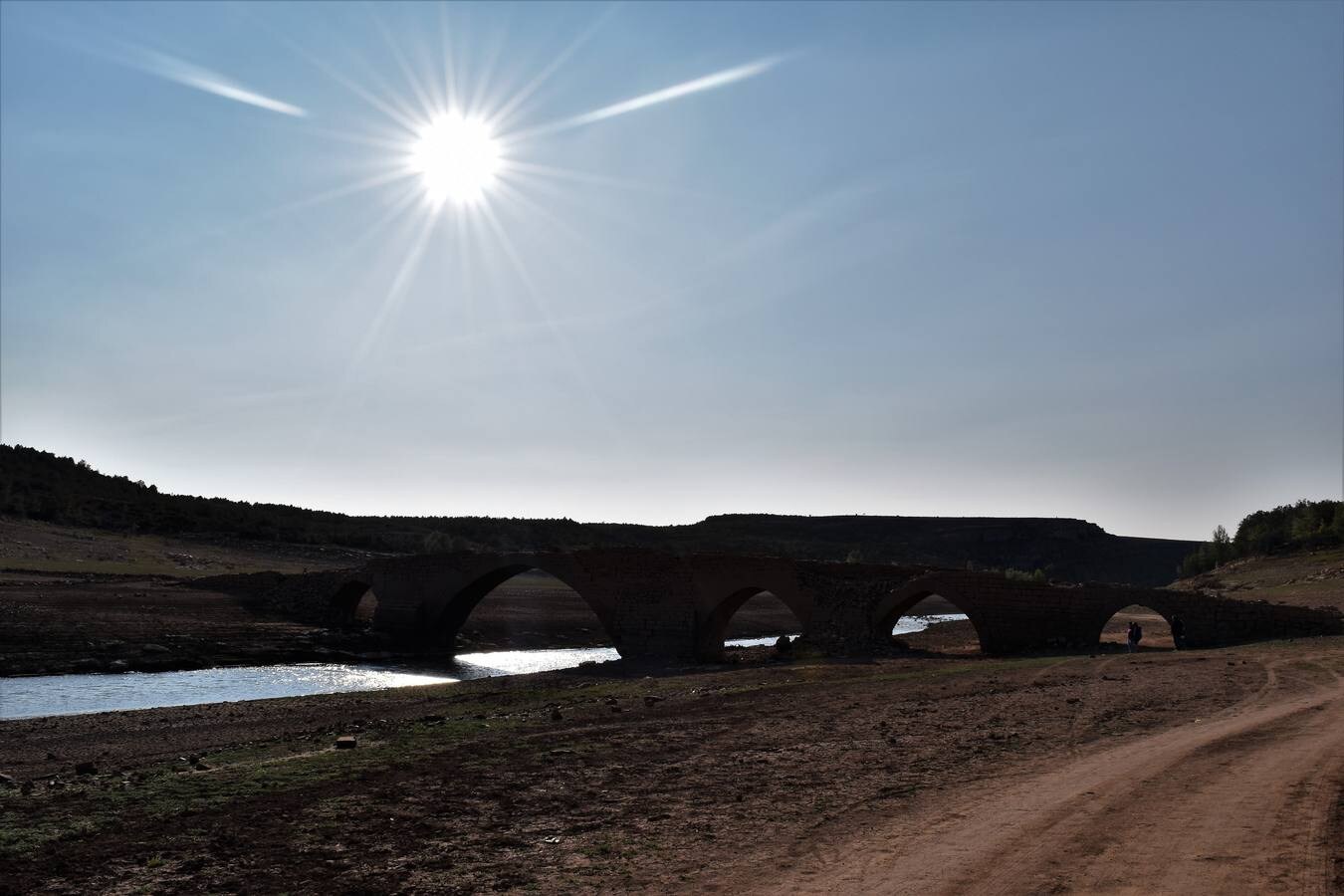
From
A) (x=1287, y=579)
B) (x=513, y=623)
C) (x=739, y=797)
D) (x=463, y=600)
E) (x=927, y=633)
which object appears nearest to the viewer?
(x=739, y=797)

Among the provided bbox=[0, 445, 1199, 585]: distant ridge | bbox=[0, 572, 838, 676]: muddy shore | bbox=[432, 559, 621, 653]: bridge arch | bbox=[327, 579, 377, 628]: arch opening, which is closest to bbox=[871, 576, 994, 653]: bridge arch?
bbox=[432, 559, 621, 653]: bridge arch

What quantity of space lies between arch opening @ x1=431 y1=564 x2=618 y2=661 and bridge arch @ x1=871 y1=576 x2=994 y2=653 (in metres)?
8.42

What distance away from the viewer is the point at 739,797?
28.0 feet

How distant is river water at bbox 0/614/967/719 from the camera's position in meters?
19.9

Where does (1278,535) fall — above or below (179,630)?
above

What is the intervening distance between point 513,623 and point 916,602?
22.2 meters

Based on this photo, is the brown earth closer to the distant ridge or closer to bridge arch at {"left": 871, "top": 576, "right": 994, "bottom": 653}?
bridge arch at {"left": 871, "top": 576, "right": 994, "bottom": 653}

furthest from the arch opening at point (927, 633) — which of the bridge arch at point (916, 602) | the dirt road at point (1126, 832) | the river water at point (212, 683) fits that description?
the dirt road at point (1126, 832)

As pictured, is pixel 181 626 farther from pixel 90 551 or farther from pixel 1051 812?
pixel 1051 812

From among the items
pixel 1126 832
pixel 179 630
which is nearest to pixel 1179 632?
pixel 1126 832

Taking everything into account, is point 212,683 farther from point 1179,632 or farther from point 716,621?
point 1179,632

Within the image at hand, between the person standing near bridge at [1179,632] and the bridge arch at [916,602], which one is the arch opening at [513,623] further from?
the person standing near bridge at [1179,632]

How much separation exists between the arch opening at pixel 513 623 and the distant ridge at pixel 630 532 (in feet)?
41.5

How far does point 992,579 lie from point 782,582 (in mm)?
5385
